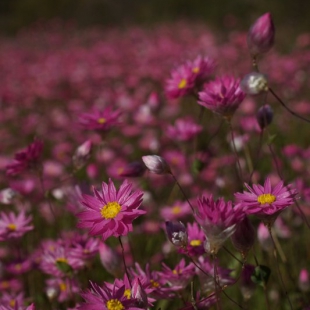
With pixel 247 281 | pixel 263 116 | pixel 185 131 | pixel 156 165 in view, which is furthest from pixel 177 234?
pixel 185 131

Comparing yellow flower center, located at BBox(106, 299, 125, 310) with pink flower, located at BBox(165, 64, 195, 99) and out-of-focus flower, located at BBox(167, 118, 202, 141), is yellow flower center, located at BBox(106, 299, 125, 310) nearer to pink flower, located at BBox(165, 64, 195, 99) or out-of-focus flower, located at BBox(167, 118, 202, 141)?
pink flower, located at BBox(165, 64, 195, 99)

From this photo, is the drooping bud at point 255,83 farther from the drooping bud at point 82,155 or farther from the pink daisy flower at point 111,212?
the drooping bud at point 82,155

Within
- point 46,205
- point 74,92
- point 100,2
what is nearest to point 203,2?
point 100,2

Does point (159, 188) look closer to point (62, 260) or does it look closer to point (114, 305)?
point (62, 260)

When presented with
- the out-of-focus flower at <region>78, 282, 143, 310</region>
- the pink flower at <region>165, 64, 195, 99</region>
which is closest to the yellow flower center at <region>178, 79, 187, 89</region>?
the pink flower at <region>165, 64, 195, 99</region>

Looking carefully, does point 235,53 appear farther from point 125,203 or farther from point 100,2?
point 100,2
